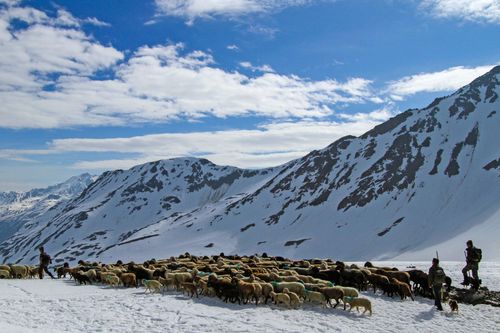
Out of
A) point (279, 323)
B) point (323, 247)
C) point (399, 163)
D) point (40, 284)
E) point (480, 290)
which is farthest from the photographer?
point (399, 163)

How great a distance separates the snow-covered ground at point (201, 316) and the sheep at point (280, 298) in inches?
19.4

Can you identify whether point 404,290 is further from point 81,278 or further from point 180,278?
point 81,278

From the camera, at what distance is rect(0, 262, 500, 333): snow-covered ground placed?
18297mm

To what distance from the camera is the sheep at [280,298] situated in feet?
72.3

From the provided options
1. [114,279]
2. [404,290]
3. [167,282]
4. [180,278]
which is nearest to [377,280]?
[404,290]

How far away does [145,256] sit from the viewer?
152125 mm

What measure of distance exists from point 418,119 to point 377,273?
170 meters

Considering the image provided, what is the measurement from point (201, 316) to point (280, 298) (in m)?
4.17

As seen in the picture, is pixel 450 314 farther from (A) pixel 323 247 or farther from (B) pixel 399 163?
(B) pixel 399 163

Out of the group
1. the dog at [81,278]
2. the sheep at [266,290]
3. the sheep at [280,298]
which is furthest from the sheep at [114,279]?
the sheep at [280,298]

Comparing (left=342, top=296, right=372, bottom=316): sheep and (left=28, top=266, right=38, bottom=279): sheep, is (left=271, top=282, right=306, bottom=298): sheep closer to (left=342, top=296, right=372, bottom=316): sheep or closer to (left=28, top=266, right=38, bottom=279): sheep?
(left=342, top=296, right=372, bottom=316): sheep

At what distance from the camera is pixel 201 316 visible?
19906 mm

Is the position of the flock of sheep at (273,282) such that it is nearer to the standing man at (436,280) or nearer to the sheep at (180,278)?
the sheep at (180,278)

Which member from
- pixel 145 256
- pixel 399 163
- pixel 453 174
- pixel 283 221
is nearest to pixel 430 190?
pixel 453 174
